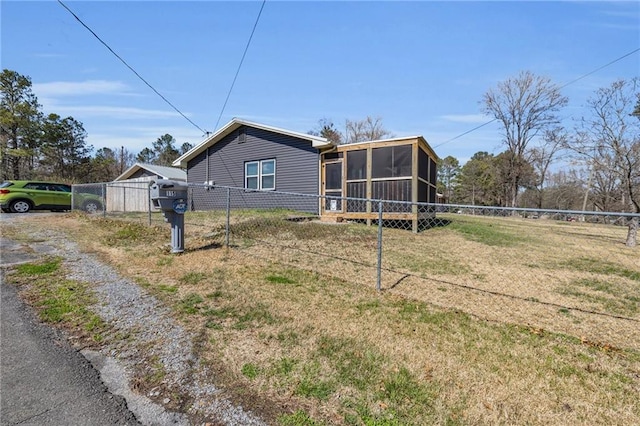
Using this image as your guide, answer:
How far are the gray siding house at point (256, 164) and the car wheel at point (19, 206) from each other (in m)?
6.49

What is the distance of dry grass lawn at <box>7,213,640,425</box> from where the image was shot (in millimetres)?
2098

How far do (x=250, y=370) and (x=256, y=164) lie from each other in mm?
12898

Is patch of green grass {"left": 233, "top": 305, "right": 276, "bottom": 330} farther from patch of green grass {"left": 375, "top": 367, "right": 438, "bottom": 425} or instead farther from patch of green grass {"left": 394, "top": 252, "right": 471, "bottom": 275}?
patch of green grass {"left": 394, "top": 252, "right": 471, "bottom": 275}

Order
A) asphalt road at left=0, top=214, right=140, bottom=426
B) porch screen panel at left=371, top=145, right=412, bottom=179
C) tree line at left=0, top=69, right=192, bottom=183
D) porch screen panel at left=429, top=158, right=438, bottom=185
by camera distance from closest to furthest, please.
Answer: asphalt road at left=0, top=214, right=140, bottom=426 < porch screen panel at left=371, top=145, right=412, bottom=179 < porch screen panel at left=429, top=158, right=438, bottom=185 < tree line at left=0, top=69, right=192, bottom=183

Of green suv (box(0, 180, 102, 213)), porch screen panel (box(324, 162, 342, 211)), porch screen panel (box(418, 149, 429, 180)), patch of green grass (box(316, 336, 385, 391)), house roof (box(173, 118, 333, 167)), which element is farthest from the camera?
porch screen panel (box(324, 162, 342, 211))

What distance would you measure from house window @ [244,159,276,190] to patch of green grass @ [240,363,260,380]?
39.0 feet

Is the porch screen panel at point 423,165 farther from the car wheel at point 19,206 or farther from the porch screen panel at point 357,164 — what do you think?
the car wheel at point 19,206

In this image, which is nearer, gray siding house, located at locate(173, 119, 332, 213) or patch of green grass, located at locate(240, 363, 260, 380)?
patch of green grass, located at locate(240, 363, 260, 380)

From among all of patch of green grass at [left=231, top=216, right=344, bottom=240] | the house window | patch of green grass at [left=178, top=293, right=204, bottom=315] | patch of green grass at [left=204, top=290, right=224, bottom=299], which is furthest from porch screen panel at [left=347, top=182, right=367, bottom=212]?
patch of green grass at [left=178, top=293, right=204, bottom=315]

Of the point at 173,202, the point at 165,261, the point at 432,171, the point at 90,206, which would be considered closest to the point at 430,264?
the point at 165,261

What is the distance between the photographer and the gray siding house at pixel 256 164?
13055 millimetres

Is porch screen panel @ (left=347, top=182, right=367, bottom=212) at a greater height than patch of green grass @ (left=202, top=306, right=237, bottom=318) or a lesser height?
greater

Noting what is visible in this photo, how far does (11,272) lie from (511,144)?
39.9m

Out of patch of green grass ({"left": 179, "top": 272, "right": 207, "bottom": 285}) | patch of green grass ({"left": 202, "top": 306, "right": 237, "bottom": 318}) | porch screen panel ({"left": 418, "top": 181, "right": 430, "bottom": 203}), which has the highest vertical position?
porch screen panel ({"left": 418, "top": 181, "right": 430, "bottom": 203})
